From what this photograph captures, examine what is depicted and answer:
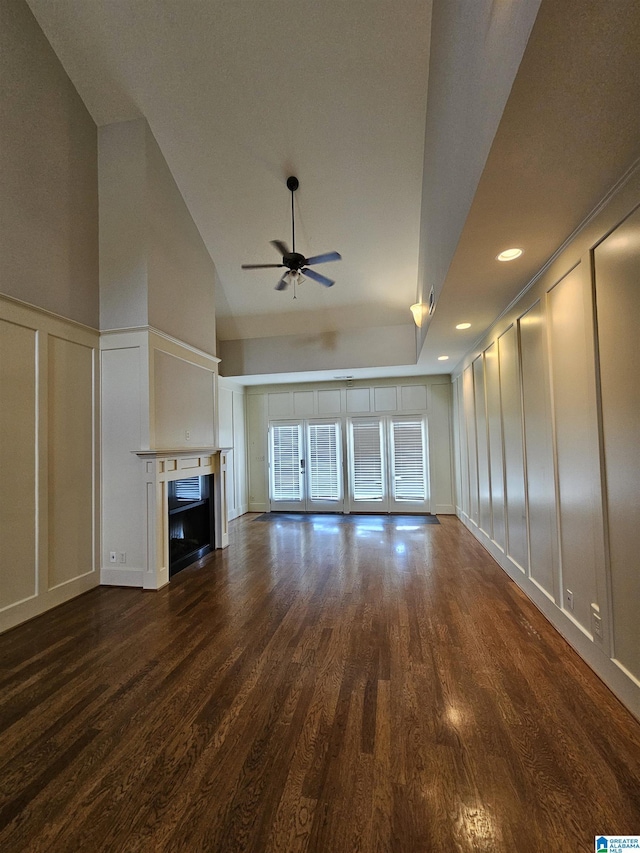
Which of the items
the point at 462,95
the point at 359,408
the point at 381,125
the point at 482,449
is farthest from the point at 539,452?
the point at 359,408

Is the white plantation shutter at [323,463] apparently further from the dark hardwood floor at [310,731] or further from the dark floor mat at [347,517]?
the dark hardwood floor at [310,731]

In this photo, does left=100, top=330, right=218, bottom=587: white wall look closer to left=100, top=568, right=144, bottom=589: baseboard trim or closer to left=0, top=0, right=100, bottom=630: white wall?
left=100, top=568, right=144, bottom=589: baseboard trim

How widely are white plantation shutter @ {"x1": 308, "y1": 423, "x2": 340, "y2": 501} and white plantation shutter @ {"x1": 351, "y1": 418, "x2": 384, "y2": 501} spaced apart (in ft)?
1.26

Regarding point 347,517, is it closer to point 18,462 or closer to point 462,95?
point 18,462

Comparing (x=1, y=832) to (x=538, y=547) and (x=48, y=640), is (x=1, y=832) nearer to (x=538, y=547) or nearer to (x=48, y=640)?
Answer: (x=48, y=640)

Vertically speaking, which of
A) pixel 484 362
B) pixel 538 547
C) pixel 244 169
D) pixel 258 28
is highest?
pixel 258 28

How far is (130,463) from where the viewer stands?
3.87 m

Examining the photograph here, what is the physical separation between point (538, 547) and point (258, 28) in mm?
5016

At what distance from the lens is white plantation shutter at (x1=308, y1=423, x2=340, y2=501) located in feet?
25.1

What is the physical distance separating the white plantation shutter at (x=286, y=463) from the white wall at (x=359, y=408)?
0.20 m

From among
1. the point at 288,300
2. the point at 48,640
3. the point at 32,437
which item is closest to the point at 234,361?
the point at 288,300

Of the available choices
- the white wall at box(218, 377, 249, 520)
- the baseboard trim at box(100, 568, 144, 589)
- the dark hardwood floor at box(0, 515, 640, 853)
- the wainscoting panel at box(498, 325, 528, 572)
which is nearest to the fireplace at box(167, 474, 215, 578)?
the baseboard trim at box(100, 568, 144, 589)

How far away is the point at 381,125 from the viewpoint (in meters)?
3.72

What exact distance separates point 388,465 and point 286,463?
218 centimetres
